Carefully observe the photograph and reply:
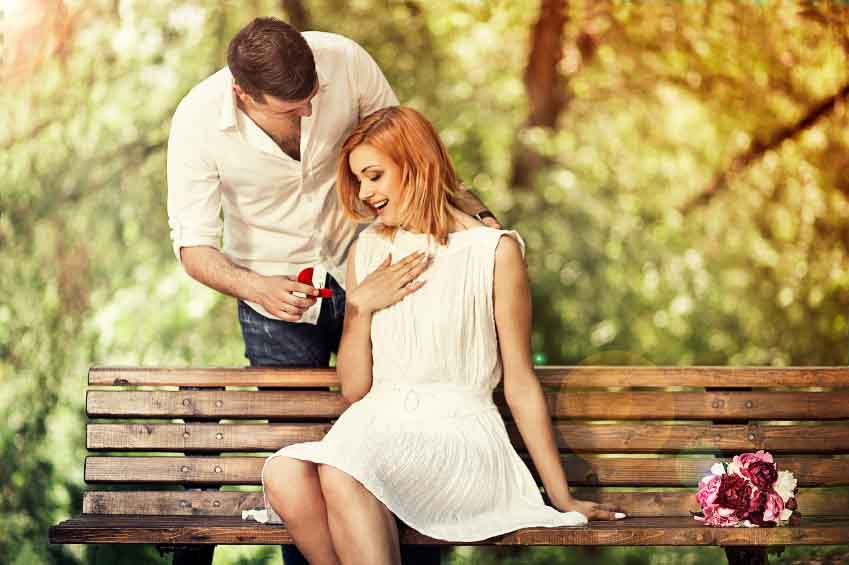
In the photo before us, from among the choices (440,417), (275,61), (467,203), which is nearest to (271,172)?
(275,61)

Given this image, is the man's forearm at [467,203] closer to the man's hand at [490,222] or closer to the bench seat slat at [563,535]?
the man's hand at [490,222]

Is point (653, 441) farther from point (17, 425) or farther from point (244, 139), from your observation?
point (17, 425)

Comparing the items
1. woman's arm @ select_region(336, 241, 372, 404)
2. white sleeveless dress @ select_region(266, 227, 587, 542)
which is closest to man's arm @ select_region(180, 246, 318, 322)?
woman's arm @ select_region(336, 241, 372, 404)

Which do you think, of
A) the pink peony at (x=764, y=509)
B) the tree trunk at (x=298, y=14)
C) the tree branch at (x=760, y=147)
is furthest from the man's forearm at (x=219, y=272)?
the tree branch at (x=760, y=147)

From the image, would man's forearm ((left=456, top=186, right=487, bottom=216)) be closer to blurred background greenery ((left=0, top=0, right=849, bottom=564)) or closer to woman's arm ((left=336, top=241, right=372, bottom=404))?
woman's arm ((left=336, top=241, right=372, bottom=404))

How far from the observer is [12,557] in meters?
4.89

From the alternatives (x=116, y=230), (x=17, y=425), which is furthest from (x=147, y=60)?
(x=17, y=425)

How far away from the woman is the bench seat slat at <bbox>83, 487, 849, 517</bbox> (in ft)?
0.83

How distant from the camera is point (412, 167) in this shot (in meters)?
3.21

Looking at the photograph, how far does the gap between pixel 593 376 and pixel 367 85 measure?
107 cm

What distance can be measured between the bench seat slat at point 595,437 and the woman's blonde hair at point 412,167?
0.66 metres

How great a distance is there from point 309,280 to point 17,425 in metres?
2.12

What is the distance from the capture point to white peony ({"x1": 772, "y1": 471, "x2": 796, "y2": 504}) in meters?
3.06

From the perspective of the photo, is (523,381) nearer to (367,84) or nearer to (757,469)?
(757,469)
